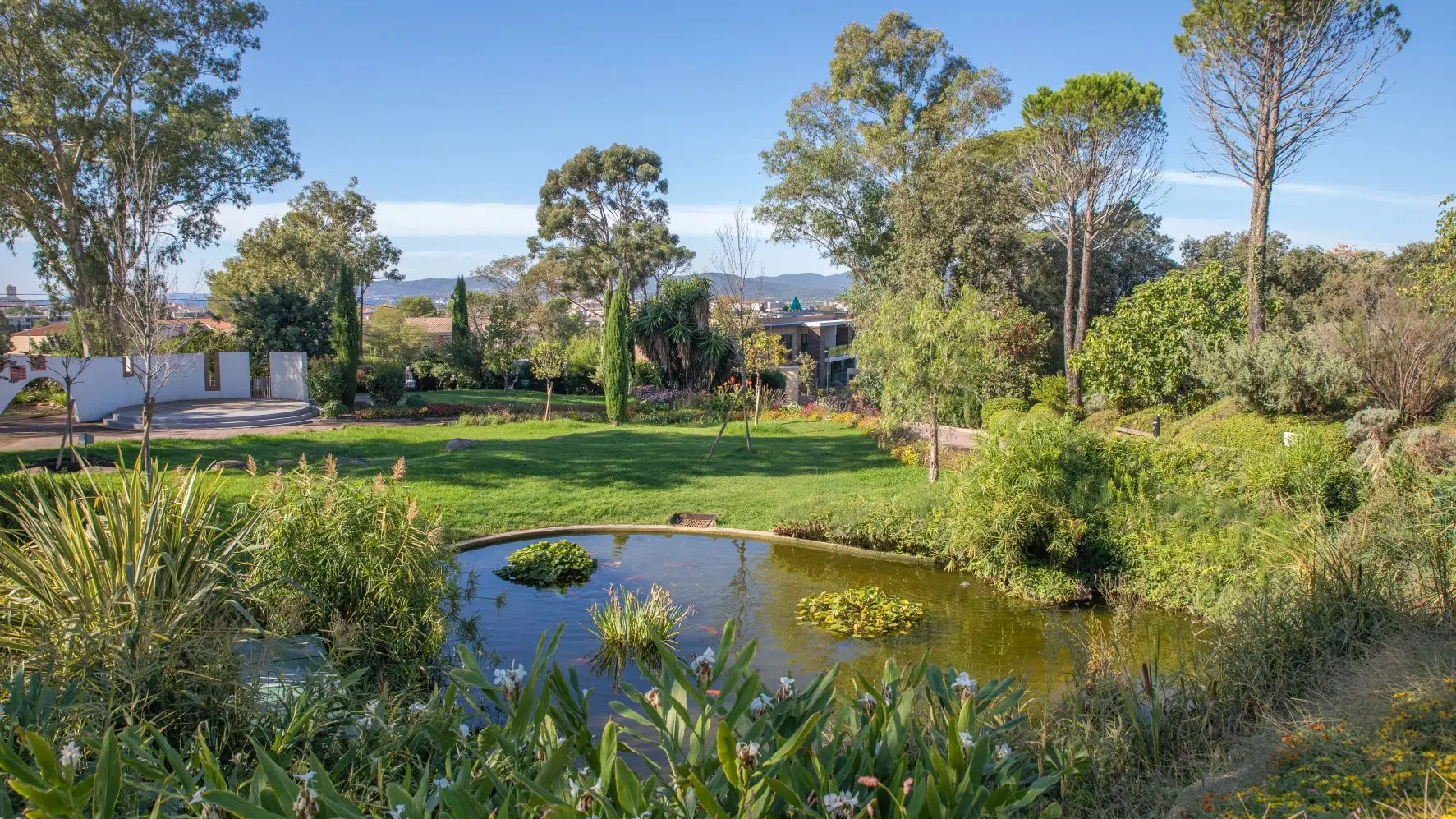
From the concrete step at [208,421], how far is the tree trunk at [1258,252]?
2010cm

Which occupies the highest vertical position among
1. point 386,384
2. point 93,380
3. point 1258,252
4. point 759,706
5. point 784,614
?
point 1258,252

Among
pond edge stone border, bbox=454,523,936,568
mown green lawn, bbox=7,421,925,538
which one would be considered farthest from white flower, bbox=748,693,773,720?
pond edge stone border, bbox=454,523,936,568

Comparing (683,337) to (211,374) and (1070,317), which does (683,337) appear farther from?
(211,374)

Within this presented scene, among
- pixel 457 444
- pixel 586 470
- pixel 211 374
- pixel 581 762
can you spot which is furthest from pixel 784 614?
pixel 211 374

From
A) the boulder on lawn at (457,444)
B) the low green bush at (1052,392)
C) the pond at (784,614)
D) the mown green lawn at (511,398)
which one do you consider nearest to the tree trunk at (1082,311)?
the low green bush at (1052,392)

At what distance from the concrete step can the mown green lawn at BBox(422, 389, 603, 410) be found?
421 centimetres

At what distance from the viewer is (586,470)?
13281mm

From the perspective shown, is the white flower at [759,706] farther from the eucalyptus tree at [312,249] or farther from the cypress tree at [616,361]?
the eucalyptus tree at [312,249]

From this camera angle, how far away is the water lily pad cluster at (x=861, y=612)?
718cm

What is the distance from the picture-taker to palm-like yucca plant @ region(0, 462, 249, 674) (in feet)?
12.6

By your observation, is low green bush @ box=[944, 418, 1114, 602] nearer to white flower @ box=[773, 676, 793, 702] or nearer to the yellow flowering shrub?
the yellow flowering shrub

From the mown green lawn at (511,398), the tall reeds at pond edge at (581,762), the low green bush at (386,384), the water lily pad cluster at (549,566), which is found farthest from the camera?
the mown green lawn at (511,398)

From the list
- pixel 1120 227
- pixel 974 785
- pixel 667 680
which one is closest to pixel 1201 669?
pixel 974 785

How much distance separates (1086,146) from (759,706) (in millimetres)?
21362
